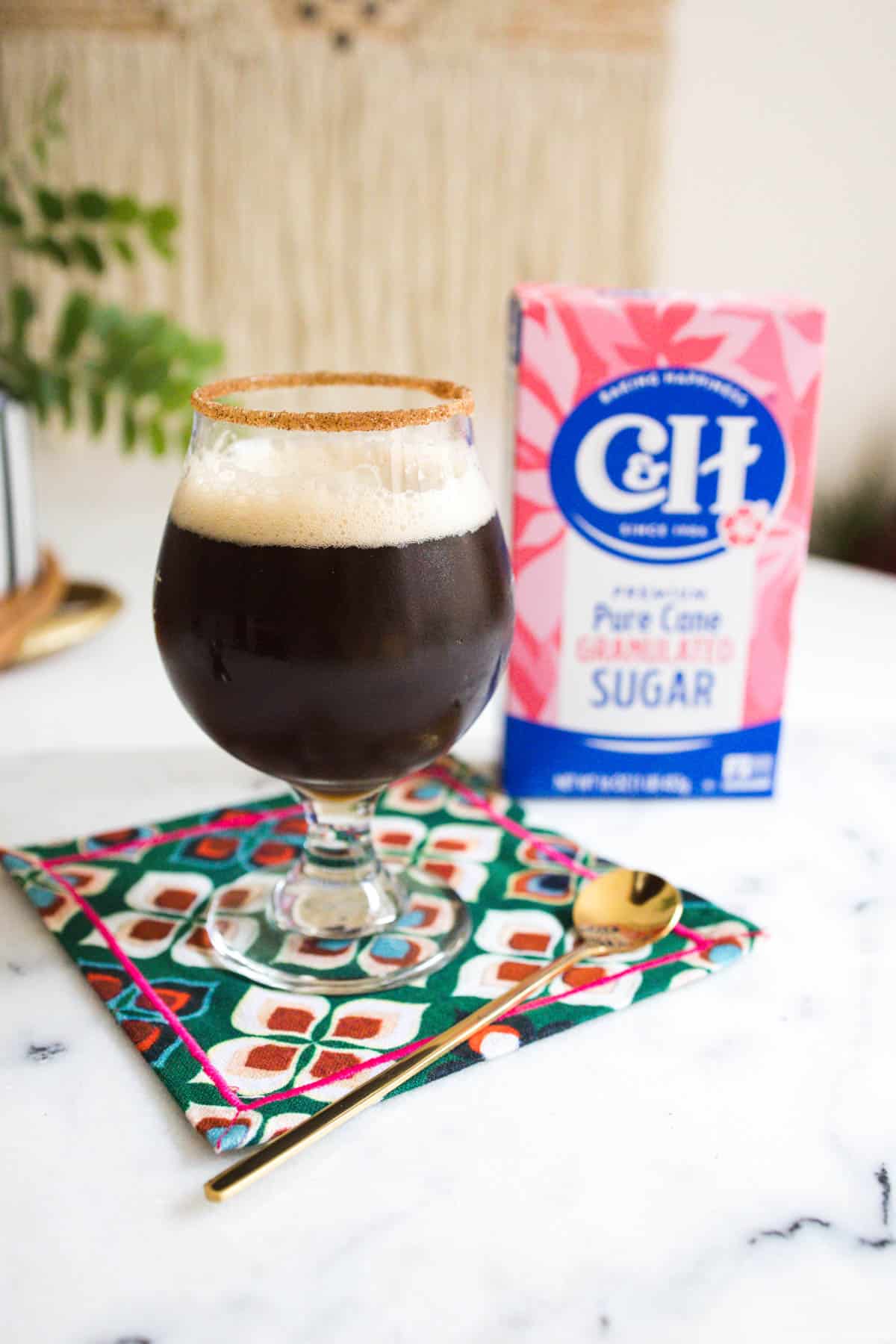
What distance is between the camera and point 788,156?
264 cm

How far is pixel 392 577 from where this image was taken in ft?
2.06

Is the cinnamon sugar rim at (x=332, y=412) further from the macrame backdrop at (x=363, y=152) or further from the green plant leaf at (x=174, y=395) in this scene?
the macrame backdrop at (x=363, y=152)

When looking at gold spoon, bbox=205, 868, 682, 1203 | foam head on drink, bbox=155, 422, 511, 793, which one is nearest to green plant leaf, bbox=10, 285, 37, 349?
foam head on drink, bbox=155, 422, 511, 793

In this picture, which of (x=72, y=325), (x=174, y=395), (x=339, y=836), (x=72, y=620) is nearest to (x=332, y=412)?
(x=339, y=836)

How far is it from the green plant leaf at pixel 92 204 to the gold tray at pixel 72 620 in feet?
1.43

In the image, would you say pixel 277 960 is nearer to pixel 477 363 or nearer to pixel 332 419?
pixel 332 419

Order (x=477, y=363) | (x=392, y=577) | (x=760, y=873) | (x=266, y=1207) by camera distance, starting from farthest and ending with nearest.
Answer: (x=477, y=363)
(x=760, y=873)
(x=392, y=577)
(x=266, y=1207)

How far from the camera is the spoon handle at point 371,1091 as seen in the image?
51 cm

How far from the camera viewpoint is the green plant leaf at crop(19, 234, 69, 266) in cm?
137

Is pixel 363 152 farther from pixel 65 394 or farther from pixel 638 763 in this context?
pixel 638 763

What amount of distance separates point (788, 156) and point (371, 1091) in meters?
2.60

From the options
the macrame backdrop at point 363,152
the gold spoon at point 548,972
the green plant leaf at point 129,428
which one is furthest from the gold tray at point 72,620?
the macrame backdrop at point 363,152

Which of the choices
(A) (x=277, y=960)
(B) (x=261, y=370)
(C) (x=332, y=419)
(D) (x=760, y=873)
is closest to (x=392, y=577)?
(C) (x=332, y=419)

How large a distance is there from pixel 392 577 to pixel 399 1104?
263 millimetres
